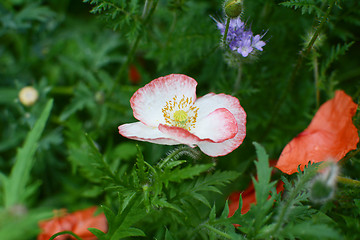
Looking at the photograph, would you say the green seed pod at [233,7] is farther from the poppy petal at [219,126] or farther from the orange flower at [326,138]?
the orange flower at [326,138]

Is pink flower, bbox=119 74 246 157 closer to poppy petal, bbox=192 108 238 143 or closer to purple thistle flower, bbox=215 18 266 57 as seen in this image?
poppy petal, bbox=192 108 238 143

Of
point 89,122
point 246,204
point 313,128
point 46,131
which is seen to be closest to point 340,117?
point 313,128

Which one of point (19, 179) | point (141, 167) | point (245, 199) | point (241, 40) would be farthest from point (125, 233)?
point (241, 40)

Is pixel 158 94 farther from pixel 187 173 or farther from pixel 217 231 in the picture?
pixel 217 231

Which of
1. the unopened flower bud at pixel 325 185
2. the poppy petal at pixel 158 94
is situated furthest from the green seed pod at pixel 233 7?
the unopened flower bud at pixel 325 185

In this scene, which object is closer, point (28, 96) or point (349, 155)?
point (349, 155)

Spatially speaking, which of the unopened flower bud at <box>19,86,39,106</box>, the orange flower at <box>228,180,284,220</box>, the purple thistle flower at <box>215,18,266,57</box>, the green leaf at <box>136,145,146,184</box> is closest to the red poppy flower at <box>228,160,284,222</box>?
the orange flower at <box>228,180,284,220</box>

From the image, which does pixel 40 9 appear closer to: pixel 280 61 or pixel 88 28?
pixel 88 28
